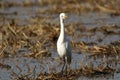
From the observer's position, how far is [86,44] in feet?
49.1

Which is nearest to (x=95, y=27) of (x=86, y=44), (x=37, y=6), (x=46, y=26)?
(x=46, y=26)

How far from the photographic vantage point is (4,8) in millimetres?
23312

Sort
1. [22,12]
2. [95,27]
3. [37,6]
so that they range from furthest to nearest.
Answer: [37,6], [22,12], [95,27]

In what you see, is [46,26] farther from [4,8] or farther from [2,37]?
[4,8]

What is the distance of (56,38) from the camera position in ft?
51.7

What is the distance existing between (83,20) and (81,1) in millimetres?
4518

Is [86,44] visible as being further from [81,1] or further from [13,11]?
[81,1]

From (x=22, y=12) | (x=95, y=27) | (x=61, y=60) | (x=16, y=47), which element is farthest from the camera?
(x=22, y=12)

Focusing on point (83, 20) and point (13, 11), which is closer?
point (83, 20)

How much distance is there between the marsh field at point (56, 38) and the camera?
37.6 ft

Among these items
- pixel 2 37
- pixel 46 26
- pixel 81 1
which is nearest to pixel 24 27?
pixel 46 26

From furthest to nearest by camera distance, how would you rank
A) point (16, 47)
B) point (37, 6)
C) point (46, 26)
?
point (37, 6) < point (46, 26) < point (16, 47)

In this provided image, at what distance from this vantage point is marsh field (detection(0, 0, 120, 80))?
11.5 m

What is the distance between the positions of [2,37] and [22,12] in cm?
697
